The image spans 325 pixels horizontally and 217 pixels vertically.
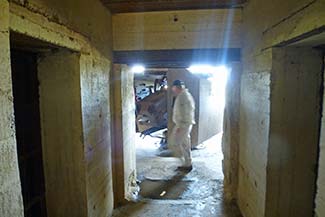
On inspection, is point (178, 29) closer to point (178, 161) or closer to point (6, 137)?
point (6, 137)

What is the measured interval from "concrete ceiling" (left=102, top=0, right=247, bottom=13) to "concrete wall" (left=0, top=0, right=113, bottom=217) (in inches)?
4.9

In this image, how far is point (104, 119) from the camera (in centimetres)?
232

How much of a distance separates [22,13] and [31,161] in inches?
41.0

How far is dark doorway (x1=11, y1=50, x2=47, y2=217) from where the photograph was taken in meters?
1.58

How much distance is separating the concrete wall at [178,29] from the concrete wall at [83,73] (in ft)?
0.60

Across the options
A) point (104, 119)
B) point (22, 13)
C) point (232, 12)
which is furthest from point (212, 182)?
point (22, 13)

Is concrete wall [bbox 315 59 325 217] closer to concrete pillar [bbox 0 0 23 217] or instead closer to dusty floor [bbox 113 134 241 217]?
dusty floor [bbox 113 134 241 217]

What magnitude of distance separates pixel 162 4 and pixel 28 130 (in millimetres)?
1547

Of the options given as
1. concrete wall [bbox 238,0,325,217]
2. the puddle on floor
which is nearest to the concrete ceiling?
concrete wall [bbox 238,0,325,217]

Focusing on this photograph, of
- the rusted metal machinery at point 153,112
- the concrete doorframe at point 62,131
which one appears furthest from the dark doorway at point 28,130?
the rusted metal machinery at point 153,112

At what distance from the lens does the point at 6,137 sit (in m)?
0.95

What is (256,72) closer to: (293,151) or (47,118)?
(293,151)

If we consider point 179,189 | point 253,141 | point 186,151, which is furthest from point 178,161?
point 253,141

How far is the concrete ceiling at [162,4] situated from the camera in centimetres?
219
